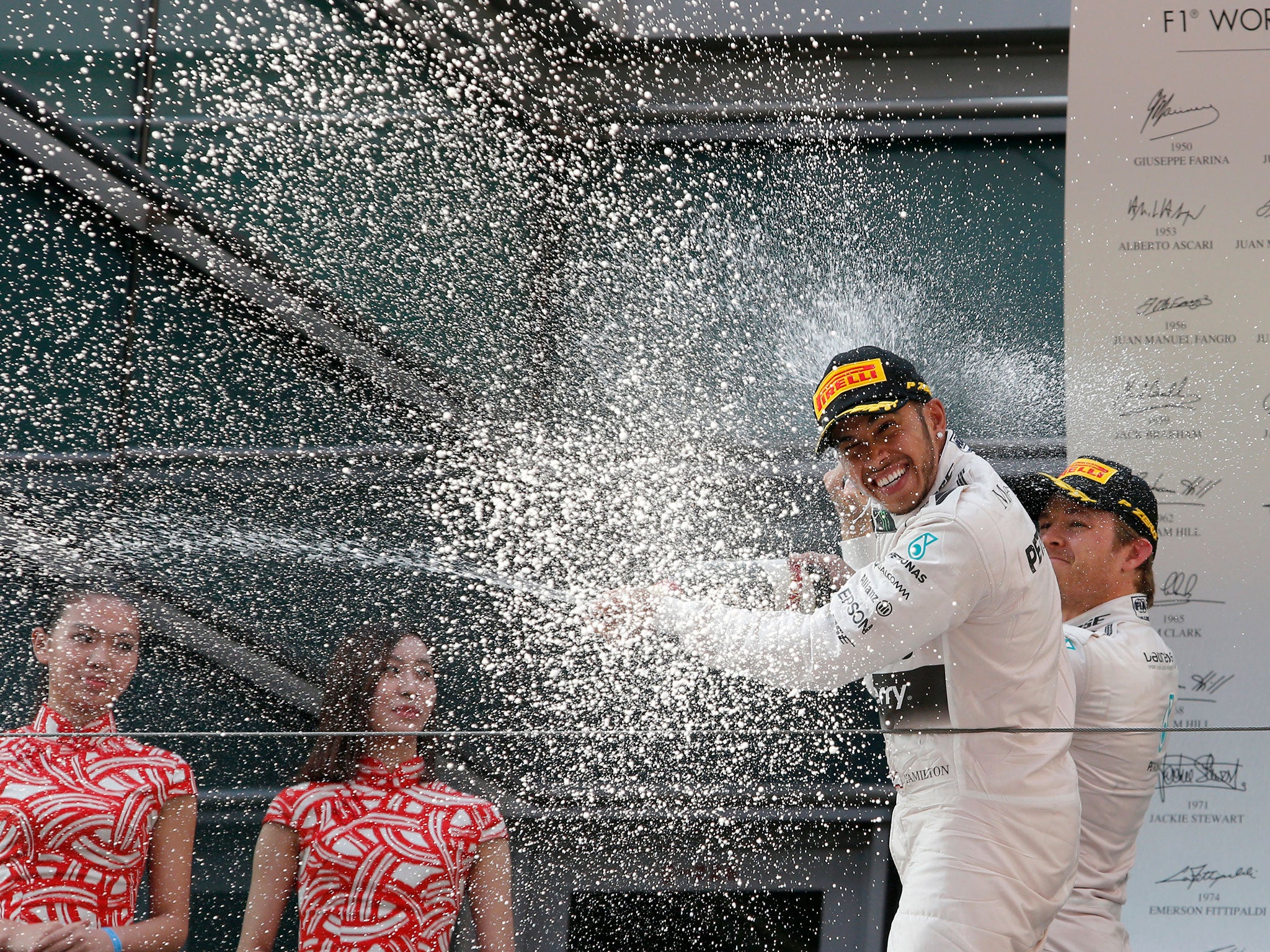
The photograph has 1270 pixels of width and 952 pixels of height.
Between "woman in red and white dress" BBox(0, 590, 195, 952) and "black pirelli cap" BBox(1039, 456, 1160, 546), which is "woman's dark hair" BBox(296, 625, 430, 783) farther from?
"black pirelli cap" BBox(1039, 456, 1160, 546)

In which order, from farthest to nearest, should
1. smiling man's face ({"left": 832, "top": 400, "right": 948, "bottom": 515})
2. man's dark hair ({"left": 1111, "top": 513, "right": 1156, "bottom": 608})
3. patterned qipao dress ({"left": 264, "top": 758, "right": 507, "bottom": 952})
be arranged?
man's dark hair ({"left": 1111, "top": 513, "right": 1156, "bottom": 608})
smiling man's face ({"left": 832, "top": 400, "right": 948, "bottom": 515})
patterned qipao dress ({"left": 264, "top": 758, "right": 507, "bottom": 952})

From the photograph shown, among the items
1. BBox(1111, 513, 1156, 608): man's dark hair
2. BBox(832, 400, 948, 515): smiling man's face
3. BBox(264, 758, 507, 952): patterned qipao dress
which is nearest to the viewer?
BBox(264, 758, 507, 952): patterned qipao dress

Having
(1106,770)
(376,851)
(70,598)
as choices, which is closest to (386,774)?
(376,851)

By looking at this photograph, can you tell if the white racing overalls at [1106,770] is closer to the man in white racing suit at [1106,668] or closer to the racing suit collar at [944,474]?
the man in white racing suit at [1106,668]

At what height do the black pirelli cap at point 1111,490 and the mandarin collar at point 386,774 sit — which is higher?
the black pirelli cap at point 1111,490

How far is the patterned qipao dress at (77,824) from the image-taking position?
0.51 m

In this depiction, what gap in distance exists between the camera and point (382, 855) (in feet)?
1.64

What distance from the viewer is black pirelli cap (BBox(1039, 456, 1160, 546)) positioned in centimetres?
72

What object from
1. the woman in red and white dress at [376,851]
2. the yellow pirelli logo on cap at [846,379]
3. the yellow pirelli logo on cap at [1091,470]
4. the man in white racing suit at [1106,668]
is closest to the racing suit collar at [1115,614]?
the man in white racing suit at [1106,668]

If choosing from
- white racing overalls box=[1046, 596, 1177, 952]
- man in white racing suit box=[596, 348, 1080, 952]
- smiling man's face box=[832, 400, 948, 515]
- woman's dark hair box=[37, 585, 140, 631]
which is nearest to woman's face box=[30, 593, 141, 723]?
woman's dark hair box=[37, 585, 140, 631]

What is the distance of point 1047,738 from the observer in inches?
22.6

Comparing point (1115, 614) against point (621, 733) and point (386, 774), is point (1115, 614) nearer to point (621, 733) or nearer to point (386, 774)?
point (621, 733)

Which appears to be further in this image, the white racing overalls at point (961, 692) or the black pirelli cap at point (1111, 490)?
the black pirelli cap at point (1111, 490)

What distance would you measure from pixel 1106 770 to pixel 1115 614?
12 cm
